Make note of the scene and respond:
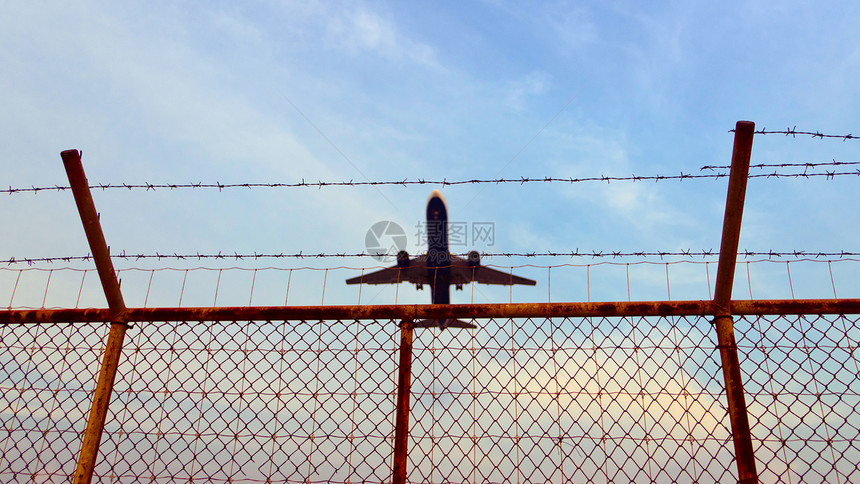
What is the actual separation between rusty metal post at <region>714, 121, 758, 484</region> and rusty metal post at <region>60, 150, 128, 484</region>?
3.03 m

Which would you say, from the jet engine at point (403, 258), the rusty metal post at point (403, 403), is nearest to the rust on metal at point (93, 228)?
the rusty metal post at point (403, 403)

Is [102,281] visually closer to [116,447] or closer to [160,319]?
[160,319]

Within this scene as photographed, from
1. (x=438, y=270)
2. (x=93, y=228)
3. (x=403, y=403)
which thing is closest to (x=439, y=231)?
(x=438, y=270)

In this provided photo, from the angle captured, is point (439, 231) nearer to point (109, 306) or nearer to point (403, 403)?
point (109, 306)

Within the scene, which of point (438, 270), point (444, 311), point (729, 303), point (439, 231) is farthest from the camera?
point (439, 231)

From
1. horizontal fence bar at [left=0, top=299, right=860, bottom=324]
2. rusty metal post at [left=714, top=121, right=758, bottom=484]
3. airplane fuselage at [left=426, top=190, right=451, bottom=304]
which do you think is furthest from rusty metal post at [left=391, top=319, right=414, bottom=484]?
airplane fuselage at [left=426, top=190, right=451, bottom=304]

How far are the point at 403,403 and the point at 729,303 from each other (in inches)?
62.7

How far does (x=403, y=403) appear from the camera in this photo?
8.82 feet

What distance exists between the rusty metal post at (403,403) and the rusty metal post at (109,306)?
5.05 ft

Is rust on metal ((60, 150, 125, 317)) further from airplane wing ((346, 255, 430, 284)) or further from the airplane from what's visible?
airplane wing ((346, 255, 430, 284))

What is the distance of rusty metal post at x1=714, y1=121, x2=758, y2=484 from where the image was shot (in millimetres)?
2445

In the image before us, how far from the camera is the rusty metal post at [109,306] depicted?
2.86 meters

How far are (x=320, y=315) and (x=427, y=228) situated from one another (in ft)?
99.8

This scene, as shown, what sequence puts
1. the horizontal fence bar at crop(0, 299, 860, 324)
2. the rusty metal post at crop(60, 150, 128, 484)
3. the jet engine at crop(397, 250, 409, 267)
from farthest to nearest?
1. the jet engine at crop(397, 250, 409, 267)
2. the rusty metal post at crop(60, 150, 128, 484)
3. the horizontal fence bar at crop(0, 299, 860, 324)
